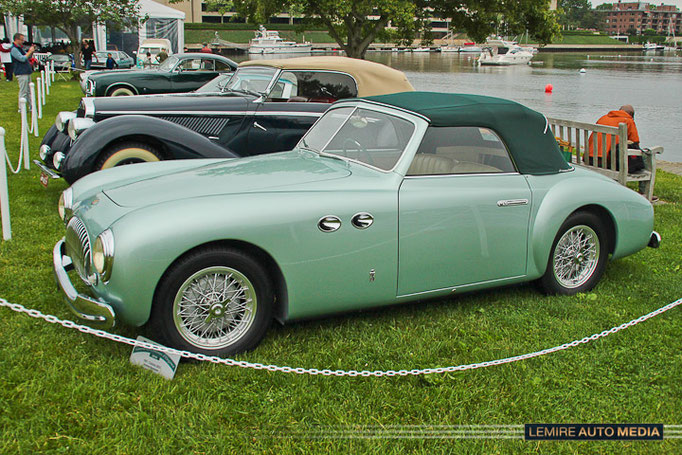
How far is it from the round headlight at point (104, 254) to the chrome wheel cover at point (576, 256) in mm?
3211

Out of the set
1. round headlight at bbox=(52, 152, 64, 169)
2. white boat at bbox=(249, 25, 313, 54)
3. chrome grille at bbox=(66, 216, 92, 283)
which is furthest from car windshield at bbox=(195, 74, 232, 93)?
white boat at bbox=(249, 25, 313, 54)

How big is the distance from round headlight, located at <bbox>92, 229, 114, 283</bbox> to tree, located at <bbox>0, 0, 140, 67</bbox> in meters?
30.8

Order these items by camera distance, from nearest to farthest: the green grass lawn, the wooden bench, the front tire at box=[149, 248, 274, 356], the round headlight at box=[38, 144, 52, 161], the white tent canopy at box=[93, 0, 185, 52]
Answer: the green grass lawn → the front tire at box=[149, 248, 274, 356] → the round headlight at box=[38, 144, 52, 161] → the wooden bench → the white tent canopy at box=[93, 0, 185, 52]

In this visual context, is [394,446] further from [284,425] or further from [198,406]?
[198,406]

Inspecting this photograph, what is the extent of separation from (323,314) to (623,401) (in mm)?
1807

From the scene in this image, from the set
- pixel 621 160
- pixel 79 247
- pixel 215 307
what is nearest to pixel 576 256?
pixel 215 307

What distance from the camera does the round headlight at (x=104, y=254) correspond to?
3432 millimetres

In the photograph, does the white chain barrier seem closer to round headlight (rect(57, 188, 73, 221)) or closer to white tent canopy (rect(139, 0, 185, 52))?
round headlight (rect(57, 188, 73, 221))

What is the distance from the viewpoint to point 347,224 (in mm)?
3932

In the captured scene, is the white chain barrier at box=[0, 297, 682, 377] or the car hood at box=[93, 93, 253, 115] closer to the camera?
the white chain barrier at box=[0, 297, 682, 377]

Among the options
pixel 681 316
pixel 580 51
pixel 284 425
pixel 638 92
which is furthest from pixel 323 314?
pixel 580 51

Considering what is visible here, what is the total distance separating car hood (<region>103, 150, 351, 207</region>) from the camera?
3908 millimetres

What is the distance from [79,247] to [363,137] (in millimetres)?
2124

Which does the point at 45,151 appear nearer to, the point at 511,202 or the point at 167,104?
the point at 167,104
